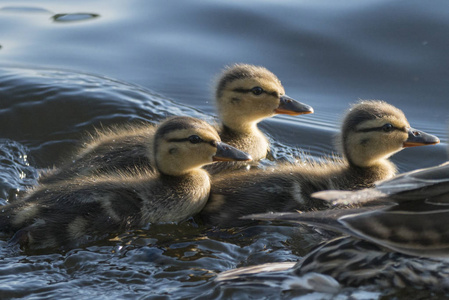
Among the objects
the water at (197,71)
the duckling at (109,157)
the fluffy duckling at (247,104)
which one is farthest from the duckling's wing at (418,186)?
the fluffy duckling at (247,104)

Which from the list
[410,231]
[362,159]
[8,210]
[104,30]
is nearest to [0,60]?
[104,30]

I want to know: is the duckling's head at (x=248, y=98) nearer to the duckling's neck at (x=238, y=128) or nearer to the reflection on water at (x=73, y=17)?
the duckling's neck at (x=238, y=128)

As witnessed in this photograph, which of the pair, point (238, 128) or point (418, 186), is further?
point (238, 128)

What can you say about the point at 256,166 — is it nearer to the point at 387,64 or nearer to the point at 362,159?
the point at 362,159

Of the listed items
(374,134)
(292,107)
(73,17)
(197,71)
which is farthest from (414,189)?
(73,17)

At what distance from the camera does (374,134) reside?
3631mm

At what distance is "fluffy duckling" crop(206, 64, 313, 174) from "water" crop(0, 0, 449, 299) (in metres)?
0.26

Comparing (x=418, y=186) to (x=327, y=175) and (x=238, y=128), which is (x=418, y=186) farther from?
(x=238, y=128)

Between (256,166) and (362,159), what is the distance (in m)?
0.64

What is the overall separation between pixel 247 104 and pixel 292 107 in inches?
9.3

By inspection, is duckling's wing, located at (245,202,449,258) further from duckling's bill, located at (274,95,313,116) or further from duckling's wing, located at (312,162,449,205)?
duckling's bill, located at (274,95,313,116)

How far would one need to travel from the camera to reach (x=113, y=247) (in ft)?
10.2

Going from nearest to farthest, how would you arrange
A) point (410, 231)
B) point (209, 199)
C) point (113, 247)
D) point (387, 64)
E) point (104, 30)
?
point (410, 231) < point (113, 247) < point (209, 199) < point (387, 64) < point (104, 30)

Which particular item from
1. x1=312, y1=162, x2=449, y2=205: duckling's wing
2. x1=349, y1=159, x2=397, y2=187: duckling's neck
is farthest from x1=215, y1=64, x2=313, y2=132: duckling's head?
x1=312, y1=162, x2=449, y2=205: duckling's wing
